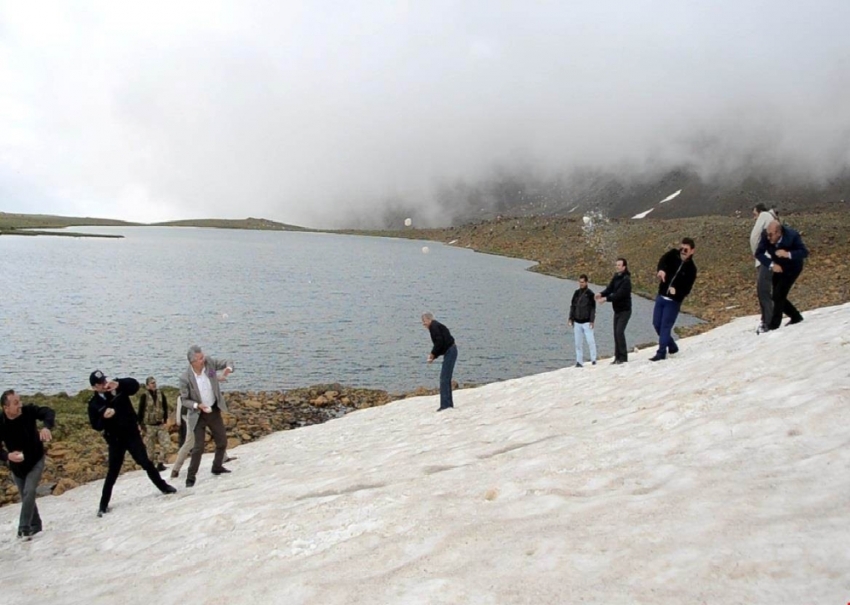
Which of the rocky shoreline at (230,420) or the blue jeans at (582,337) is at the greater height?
the blue jeans at (582,337)

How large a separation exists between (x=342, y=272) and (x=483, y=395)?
220 ft

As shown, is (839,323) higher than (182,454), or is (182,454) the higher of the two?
(839,323)

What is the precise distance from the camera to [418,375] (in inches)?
1217

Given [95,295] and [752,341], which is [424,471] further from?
[95,295]

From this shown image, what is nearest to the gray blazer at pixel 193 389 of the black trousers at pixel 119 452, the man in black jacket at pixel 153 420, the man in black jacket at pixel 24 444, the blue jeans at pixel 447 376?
the black trousers at pixel 119 452

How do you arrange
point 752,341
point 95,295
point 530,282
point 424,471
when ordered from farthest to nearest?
1. point 530,282
2. point 95,295
3. point 752,341
4. point 424,471

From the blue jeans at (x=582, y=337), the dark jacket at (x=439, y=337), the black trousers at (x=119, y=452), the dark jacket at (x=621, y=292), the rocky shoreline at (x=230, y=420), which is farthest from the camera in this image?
the blue jeans at (x=582, y=337)

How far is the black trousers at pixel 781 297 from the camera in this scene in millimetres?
13219

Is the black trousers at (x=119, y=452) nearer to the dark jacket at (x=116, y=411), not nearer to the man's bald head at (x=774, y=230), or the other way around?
the dark jacket at (x=116, y=411)

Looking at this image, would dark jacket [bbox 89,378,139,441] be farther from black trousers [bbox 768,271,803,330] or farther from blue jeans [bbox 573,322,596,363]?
black trousers [bbox 768,271,803,330]

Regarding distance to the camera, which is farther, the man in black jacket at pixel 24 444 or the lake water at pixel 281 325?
the lake water at pixel 281 325

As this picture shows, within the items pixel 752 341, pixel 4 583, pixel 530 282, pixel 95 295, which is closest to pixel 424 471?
pixel 4 583

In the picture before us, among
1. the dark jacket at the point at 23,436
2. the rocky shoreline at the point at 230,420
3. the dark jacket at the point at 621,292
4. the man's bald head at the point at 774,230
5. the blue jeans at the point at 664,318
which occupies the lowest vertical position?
the rocky shoreline at the point at 230,420

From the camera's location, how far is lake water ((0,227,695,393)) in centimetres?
3108
